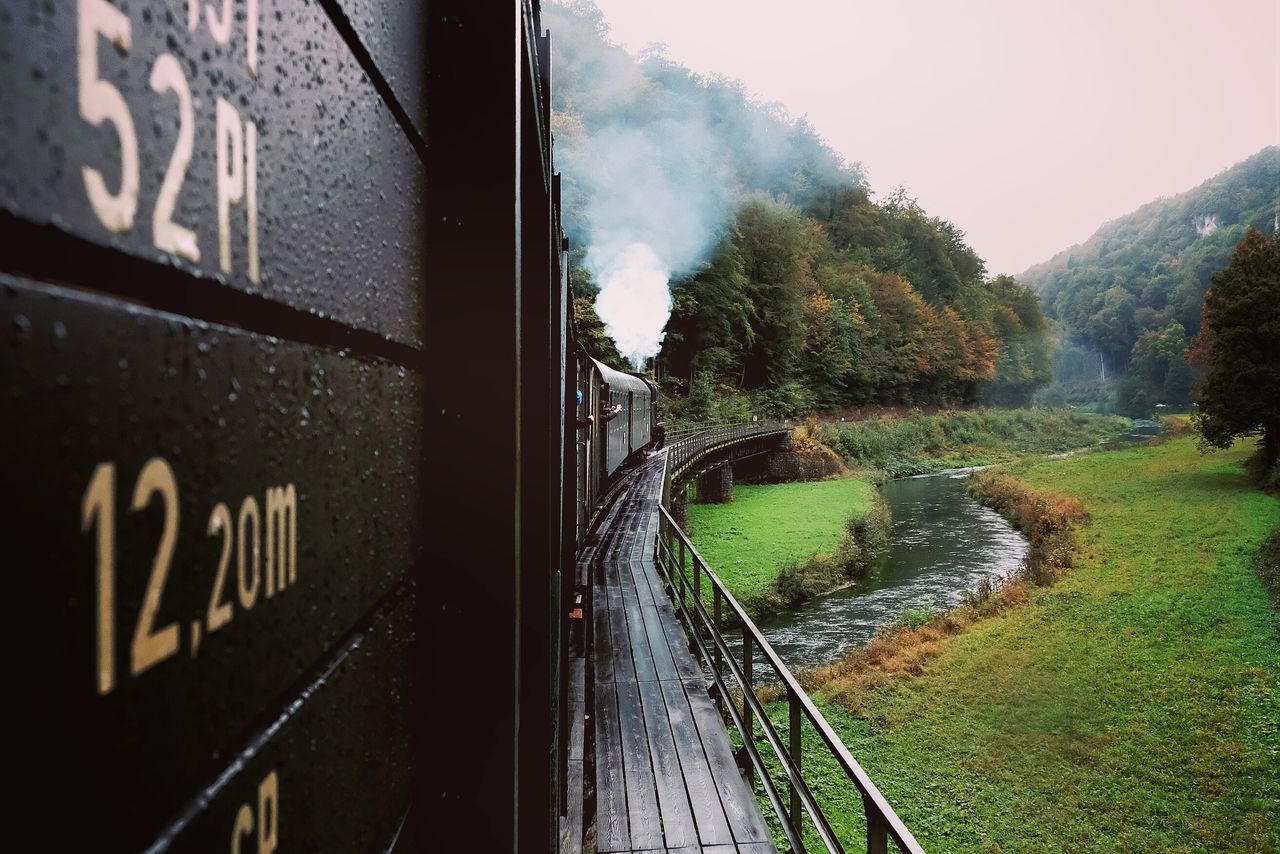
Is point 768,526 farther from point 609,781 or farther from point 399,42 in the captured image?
point 399,42

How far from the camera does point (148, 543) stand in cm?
39

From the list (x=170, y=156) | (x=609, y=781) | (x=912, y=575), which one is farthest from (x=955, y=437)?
(x=170, y=156)

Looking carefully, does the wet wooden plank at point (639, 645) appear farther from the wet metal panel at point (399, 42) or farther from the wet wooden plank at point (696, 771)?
the wet metal panel at point (399, 42)

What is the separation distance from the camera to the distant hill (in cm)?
10100

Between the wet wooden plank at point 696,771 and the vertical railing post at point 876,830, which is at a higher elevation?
the vertical railing post at point 876,830

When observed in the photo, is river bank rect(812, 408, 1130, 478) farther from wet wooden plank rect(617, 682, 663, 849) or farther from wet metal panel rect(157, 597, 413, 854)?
wet metal panel rect(157, 597, 413, 854)

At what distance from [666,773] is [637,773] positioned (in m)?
0.20

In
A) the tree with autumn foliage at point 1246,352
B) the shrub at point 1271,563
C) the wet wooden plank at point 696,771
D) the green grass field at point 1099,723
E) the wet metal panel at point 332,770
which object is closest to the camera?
the wet metal panel at point 332,770

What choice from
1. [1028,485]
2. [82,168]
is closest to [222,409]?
[82,168]

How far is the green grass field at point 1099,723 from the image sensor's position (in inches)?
349

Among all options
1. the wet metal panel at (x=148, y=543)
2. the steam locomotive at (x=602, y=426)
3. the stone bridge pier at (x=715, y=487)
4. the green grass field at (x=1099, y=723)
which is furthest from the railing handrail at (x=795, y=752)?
the stone bridge pier at (x=715, y=487)

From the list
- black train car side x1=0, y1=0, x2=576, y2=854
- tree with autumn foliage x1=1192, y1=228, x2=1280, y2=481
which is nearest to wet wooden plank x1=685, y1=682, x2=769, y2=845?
black train car side x1=0, y1=0, x2=576, y2=854

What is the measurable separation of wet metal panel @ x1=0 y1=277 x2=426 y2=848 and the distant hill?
11450cm

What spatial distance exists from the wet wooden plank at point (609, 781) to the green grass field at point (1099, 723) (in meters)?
4.34
